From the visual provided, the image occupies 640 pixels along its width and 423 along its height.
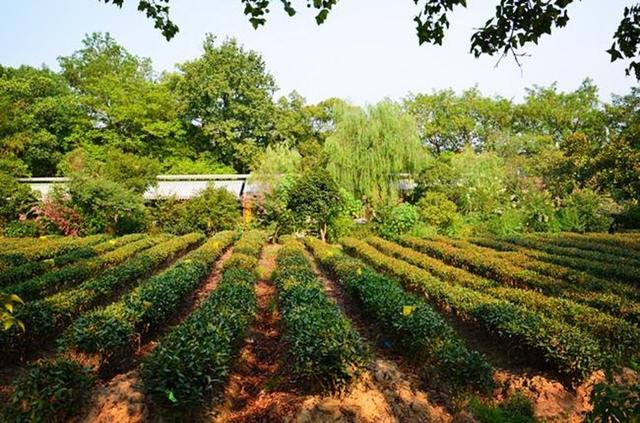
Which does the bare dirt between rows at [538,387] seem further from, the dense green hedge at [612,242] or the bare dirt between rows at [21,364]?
→ the dense green hedge at [612,242]

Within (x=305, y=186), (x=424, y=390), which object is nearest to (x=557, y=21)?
(x=424, y=390)

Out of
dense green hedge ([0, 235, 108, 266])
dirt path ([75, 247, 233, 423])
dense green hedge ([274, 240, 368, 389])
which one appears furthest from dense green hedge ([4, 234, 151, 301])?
dense green hedge ([274, 240, 368, 389])

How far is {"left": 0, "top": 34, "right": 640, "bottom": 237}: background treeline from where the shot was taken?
2355 cm

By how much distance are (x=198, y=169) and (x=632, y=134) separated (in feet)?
97.2

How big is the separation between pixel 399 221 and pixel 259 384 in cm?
1796

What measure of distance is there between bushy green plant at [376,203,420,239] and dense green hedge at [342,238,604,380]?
13353mm

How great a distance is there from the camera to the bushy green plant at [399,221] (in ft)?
75.3

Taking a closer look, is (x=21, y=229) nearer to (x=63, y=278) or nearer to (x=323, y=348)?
(x=63, y=278)

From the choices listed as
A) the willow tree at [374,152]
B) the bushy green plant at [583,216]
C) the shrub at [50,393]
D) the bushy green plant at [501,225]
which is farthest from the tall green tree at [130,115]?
the shrub at [50,393]

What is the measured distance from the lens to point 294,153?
30.0m

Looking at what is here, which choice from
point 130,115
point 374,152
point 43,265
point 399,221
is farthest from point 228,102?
point 43,265

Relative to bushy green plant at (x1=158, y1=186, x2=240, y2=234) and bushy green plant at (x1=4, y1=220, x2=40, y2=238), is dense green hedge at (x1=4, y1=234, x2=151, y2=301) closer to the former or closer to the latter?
bushy green plant at (x1=158, y1=186, x2=240, y2=234)

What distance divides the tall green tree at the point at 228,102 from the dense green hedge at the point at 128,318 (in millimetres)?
26956

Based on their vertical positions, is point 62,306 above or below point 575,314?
above
